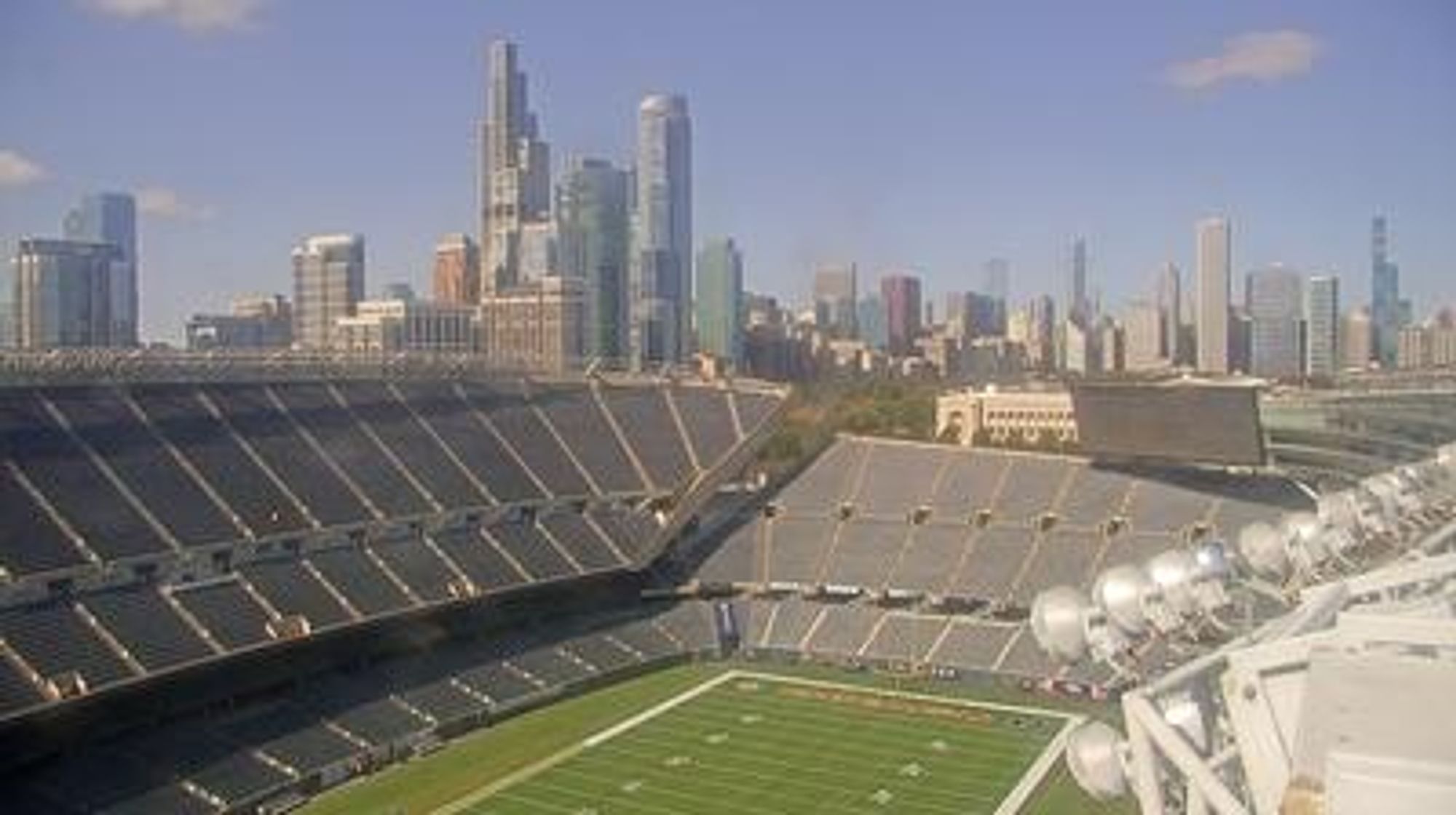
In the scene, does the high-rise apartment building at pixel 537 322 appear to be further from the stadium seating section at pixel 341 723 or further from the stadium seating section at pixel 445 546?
the stadium seating section at pixel 341 723

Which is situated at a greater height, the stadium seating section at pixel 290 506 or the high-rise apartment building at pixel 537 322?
the high-rise apartment building at pixel 537 322

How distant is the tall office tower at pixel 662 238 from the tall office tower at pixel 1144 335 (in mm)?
37056

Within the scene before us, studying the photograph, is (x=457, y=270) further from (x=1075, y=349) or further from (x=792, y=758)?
(x=792, y=758)

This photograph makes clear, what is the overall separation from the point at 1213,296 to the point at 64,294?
103 metres

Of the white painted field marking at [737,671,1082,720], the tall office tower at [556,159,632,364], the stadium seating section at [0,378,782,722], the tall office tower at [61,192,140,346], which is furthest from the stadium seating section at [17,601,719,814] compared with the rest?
the tall office tower at [556,159,632,364]

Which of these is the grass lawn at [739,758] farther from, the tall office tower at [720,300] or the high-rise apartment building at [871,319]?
the high-rise apartment building at [871,319]

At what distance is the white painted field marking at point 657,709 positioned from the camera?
30891mm

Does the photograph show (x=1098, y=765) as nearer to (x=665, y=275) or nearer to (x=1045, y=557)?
(x=1045, y=557)

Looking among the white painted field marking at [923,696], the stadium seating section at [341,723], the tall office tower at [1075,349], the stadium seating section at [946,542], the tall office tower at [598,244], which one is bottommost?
the white painted field marking at [923,696]

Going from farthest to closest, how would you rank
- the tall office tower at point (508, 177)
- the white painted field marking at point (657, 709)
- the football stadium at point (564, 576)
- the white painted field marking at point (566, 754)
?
the tall office tower at point (508, 177) → the white painted field marking at point (657, 709) → the white painted field marking at point (566, 754) → the football stadium at point (564, 576)

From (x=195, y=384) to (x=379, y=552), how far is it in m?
6.12

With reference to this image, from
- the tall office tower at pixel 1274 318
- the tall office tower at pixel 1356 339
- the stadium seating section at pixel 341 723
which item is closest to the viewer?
the stadium seating section at pixel 341 723

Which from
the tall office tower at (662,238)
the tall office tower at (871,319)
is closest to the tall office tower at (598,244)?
the tall office tower at (662,238)

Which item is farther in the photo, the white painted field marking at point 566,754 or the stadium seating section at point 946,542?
the stadium seating section at point 946,542
